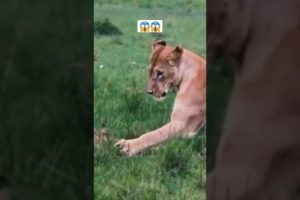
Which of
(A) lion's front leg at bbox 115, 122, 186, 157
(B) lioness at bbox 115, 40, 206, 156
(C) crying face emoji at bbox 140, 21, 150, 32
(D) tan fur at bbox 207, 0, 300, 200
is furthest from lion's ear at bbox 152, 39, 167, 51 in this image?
(A) lion's front leg at bbox 115, 122, 186, 157

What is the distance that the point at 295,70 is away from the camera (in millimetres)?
7414

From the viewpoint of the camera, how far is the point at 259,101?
292 inches

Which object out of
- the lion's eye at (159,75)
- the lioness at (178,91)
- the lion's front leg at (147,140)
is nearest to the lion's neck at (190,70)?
the lioness at (178,91)

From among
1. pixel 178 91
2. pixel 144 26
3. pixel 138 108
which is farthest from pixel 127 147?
pixel 144 26

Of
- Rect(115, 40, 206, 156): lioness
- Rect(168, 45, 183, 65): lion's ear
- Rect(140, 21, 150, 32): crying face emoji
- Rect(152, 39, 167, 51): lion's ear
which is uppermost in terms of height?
Rect(140, 21, 150, 32): crying face emoji

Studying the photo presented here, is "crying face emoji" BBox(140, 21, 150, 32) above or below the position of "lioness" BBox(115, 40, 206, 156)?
above

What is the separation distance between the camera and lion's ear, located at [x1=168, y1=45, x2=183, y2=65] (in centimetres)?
746

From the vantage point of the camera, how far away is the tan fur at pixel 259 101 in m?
7.41

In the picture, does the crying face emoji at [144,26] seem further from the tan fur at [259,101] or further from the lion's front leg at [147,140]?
the lion's front leg at [147,140]

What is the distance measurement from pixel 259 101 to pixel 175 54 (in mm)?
673

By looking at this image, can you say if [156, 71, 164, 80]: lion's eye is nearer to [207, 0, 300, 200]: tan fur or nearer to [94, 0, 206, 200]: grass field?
[94, 0, 206, 200]: grass field

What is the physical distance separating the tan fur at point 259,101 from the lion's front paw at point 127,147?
1.91 feet

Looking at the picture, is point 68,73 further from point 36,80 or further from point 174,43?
point 174,43

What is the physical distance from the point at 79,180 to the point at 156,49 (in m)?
1.06
